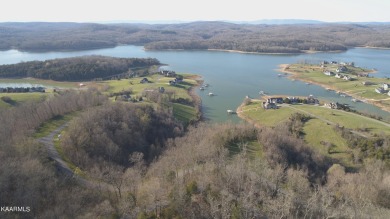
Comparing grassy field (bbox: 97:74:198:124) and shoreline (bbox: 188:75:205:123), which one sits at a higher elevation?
grassy field (bbox: 97:74:198:124)

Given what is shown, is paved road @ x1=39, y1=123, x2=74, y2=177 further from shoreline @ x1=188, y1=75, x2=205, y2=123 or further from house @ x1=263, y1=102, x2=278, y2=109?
house @ x1=263, y1=102, x2=278, y2=109

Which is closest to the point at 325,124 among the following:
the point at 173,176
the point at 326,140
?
the point at 326,140

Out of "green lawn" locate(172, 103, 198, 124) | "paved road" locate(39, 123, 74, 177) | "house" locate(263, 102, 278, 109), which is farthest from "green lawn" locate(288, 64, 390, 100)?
"paved road" locate(39, 123, 74, 177)

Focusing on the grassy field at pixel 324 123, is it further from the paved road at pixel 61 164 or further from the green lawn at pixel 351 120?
the paved road at pixel 61 164

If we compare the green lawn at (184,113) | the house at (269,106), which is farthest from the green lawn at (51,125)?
the house at (269,106)

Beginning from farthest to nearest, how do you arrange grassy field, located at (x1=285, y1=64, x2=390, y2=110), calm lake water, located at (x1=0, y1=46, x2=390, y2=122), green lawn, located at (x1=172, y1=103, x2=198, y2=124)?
grassy field, located at (x1=285, y1=64, x2=390, y2=110), calm lake water, located at (x1=0, y1=46, x2=390, y2=122), green lawn, located at (x1=172, y1=103, x2=198, y2=124)

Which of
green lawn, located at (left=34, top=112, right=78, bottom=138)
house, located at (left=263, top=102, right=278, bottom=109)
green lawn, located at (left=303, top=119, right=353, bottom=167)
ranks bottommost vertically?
green lawn, located at (left=303, top=119, right=353, bottom=167)

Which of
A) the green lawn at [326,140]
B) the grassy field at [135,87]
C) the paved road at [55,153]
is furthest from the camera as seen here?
the grassy field at [135,87]
